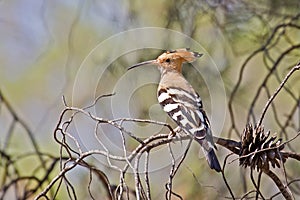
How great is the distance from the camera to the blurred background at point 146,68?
3.13ft

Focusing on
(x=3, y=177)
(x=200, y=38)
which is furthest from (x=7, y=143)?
(x=200, y=38)

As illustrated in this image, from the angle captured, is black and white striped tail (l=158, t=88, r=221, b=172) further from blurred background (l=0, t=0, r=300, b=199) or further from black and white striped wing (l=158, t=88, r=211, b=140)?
blurred background (l=0, t=0, r=300, b=199)

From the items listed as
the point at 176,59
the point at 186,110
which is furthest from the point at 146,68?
the point at 186,110

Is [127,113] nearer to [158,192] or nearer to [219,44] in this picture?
[158,192]

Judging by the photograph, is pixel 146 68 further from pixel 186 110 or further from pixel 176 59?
pixel 186 110

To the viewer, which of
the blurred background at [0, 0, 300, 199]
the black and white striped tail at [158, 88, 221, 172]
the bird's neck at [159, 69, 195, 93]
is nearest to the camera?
the black and white striped tail at [158, 88, 221, 172]

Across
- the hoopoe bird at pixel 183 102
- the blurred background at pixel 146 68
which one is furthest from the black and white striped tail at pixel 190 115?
the blurred background at pixel 146 68

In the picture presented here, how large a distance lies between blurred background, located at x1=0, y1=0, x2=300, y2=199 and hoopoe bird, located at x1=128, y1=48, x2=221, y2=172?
0.25 feet

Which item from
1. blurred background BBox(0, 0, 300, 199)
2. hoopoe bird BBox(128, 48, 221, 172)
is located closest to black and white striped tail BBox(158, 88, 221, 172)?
hoopoe bird BBox(128, 48, 221, 172)

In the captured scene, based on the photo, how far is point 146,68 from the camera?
3.14ft

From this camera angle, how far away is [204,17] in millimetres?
1066

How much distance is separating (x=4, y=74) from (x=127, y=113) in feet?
0.86

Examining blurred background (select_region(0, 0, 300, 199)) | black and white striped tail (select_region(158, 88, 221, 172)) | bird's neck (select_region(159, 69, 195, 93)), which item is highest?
blurred background (select_region(0, 0, 300, 199))

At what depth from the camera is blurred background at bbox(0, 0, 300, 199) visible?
954 mm
